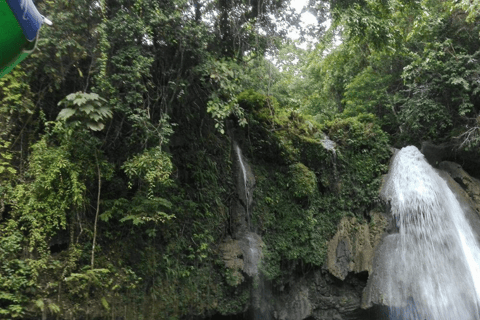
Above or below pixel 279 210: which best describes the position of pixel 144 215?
below

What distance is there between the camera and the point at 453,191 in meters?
9.55

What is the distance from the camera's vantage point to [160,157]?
579 cm

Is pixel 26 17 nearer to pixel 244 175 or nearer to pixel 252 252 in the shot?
pixel 252 252

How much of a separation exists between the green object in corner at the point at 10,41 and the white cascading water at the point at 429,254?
26.7 feet

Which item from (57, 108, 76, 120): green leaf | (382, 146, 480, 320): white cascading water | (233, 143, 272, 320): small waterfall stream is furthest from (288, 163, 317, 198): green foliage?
(57, 108, 76, 120): green leaf

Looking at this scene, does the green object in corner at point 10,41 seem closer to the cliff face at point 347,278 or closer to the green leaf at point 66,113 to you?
the green leaf at point 66,113

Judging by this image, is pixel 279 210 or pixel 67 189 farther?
pixel 279 210

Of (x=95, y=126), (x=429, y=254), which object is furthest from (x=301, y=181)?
(x=95, y=126)

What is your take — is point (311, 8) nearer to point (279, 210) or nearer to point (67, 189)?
point (279, 210)

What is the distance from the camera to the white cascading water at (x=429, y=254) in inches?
297

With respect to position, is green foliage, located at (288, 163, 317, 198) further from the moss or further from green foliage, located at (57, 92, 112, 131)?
green foliage, located at (57, 92, 112, 131)

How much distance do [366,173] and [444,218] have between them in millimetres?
2292

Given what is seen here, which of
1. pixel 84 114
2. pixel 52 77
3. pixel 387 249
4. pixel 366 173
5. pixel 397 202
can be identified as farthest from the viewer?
pixel 366 173

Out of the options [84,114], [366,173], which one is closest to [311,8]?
[366,173]
